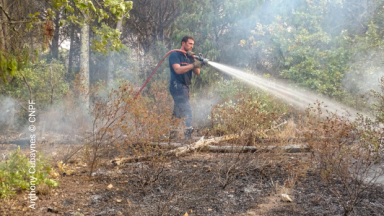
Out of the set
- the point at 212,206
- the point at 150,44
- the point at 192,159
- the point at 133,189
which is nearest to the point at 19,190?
the point at 133,189

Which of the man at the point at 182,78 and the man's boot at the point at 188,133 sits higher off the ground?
the man at the point at 182,78

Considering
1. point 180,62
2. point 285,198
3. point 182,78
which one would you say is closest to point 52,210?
point 285,198

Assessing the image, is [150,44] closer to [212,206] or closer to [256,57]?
[256,57]

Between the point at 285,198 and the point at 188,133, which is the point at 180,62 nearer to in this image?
the point at 188,133

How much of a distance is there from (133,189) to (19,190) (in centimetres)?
119

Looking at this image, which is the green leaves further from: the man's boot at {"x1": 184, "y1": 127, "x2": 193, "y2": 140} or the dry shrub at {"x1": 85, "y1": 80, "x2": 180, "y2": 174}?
the man's boot at {"x1": 184, "y1": 127, "x2": 193, "y2": 140}

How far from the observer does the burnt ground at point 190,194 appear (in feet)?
9.67

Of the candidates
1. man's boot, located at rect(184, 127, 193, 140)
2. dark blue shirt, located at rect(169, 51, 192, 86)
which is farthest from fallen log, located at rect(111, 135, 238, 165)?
dark blue shirt, located at rect(169, 51, 192, 86)

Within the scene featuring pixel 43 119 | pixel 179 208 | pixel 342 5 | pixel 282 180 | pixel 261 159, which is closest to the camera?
pixel 179 208

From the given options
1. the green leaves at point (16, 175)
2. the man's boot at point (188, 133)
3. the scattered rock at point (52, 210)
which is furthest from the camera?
the man's boot at point (188, 133)

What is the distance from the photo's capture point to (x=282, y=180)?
3.96 m

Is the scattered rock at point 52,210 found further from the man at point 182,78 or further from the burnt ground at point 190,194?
the man at point 182,78

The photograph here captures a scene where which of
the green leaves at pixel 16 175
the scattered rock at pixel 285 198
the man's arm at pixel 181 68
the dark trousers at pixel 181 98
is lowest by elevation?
the scattered rock at pixel 285 198

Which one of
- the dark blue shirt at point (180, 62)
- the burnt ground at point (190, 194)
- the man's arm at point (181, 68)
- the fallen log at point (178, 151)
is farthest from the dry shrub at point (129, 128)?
the dark blue shirt at point (180, 62)
